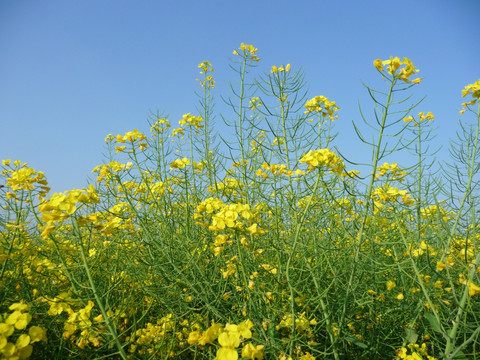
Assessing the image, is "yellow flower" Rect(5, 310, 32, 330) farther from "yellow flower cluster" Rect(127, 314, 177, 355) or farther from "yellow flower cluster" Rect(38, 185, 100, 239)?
"yellow flower cluster" Rect(127, 314, 177, 355)

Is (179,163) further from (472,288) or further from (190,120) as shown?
(472,288)

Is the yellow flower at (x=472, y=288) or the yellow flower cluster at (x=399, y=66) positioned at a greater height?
the yellow flower cluster at (x=399, y=66)

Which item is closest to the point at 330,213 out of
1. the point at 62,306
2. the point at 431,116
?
the point at 431,116

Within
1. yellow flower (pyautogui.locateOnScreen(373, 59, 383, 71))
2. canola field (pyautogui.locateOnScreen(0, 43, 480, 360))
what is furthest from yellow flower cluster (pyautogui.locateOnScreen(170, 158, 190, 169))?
yellow flower (pyautogui.locateOnScreen(373, 59, 383, 71))

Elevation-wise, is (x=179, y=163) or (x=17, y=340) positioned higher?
(x=179, y=163)

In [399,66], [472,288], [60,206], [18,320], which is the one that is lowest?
[18,320]

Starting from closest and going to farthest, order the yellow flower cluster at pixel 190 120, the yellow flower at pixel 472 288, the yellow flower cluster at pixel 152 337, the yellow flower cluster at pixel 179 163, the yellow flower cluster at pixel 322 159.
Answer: the yellow flower at pixel 472 288
the yellow flower cluster at pixel 322 159
the yellow flower cluster at pixel 152 337
the yellow flower cluster at pixel 179 163
the yellow flower cluster at pixel 190 120

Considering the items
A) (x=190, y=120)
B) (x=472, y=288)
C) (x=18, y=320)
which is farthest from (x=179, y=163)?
(x=472, y=288)

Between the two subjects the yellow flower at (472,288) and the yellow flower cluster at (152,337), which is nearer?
the yellow flower at (472,288)

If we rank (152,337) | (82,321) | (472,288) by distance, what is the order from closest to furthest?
(472,288) → (82,321) → (152,337)

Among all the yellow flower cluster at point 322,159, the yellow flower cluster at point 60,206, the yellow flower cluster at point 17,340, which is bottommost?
the yellow flower cluster at point 17,340

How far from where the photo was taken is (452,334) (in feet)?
4.59

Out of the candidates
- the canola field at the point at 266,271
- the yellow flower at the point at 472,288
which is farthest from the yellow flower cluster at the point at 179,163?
the yellow flower at the point at 472,288

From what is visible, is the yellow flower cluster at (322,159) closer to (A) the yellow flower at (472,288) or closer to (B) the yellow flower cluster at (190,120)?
(A) the yellow flower at (472,288)
